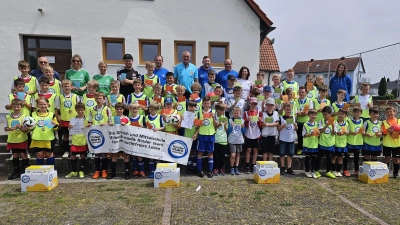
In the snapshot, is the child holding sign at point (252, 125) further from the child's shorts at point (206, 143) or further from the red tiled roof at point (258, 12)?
the red tiled roof at point (258, 12)

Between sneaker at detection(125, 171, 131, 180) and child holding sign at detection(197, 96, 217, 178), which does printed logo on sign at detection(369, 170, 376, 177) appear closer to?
child holding sign at detection(197, 96, 217, 178)

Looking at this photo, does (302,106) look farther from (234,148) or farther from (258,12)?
(258,12)

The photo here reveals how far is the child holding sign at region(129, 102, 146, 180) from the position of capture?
5.64 metres

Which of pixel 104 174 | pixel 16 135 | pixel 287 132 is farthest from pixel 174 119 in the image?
pixel 16 135

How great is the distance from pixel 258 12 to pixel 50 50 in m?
8.76

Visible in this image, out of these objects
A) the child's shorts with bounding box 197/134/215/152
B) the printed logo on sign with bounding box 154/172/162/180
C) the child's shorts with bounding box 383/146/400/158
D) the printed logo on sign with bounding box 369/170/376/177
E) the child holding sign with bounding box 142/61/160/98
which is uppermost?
the child holding sign with bounding box 142/61/160/98

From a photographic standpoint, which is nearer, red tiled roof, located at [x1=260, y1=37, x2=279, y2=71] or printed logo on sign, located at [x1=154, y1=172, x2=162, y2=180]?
printed logo on sign, located at [x1=154, y1=172, x2=162, y2=180]

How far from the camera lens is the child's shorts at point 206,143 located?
18.6 feet

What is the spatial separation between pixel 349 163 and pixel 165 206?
16.9 ft

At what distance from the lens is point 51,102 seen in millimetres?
5762

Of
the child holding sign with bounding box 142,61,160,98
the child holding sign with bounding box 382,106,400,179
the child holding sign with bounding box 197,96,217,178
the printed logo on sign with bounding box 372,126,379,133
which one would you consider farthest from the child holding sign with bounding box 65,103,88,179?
the child holding sign with bounding box 382,106,400,179

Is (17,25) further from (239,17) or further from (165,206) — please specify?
(165,206)

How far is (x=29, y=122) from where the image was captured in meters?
5.24

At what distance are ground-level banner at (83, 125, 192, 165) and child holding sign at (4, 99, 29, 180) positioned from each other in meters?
1.30
